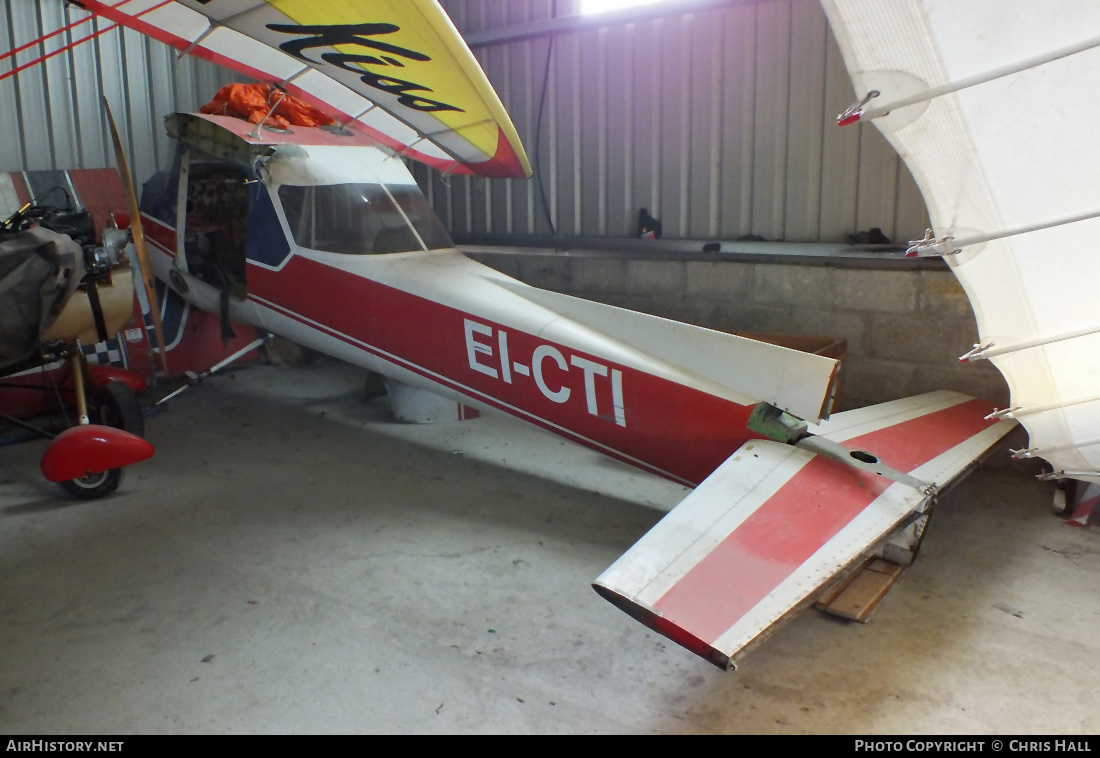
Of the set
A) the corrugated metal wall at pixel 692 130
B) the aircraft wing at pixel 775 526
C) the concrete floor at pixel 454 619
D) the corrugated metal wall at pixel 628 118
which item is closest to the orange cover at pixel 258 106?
the corrugated metal wall at pixel 628 118

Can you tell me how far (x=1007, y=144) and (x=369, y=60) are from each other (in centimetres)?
328

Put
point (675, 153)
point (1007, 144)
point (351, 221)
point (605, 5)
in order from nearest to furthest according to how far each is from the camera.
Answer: point (1007, 144)
point (351, 221)
point (675, 153)
point (605, 5)

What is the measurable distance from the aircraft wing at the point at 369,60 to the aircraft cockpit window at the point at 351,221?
2.07 ft

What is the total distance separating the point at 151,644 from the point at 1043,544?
3782mm

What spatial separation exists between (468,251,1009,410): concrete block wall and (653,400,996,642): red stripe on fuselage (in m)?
1.16

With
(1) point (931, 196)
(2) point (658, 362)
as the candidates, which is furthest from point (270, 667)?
(1) point (931, 196)

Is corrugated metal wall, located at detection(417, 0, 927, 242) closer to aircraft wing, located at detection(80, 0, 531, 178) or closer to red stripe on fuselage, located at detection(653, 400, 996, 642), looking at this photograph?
aircraft wing, located at detection(80, 0, 531, 178)

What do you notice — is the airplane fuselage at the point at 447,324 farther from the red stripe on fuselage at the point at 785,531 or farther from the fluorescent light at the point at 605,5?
the fluorescent light at the point at 605,5

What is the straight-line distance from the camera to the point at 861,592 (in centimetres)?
309

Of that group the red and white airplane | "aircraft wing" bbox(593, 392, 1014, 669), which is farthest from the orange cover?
"aircraft wing" bbox(593, 392, 1014, 669)

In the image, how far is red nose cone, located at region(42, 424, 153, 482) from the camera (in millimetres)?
3986

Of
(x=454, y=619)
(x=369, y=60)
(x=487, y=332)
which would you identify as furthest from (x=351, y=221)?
(x=454, y=619)

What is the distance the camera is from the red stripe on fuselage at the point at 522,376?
3344mm

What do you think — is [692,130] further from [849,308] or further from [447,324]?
[447,324]
